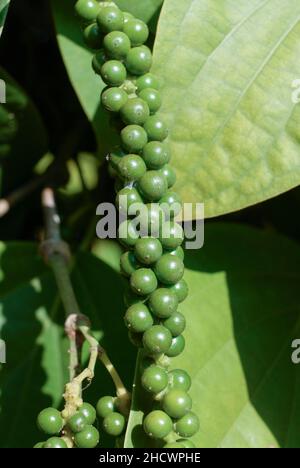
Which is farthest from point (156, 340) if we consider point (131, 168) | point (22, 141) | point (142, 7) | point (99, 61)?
point (22, 141)

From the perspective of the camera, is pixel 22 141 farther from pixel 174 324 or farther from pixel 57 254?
pixel 174 324

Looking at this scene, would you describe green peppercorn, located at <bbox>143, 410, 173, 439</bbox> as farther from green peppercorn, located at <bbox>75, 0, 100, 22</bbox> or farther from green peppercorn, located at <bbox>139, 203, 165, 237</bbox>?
green peppercorn, located at <bbox>75, 0, 100, 22</bbox>

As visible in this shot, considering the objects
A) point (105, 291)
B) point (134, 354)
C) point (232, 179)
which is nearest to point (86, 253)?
point (105, 291)

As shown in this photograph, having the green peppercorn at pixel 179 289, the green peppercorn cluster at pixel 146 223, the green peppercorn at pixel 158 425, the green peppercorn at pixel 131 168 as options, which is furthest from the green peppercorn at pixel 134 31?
the green peppercorn at pixel 158 425

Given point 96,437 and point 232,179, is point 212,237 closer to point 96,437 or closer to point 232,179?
point 232,179

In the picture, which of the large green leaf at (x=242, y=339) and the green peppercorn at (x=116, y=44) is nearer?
the green peppercorn at (x=116, y=44)

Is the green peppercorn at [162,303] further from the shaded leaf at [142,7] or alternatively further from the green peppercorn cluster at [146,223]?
the shaded leaf at [142,7]

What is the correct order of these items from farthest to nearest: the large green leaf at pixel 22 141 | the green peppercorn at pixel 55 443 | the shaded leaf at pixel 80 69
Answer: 1. the large green leaf at pixel 22 141
2. the shaded leaf at pixel 80 69
3. the green peppercorn at pixel 55 443

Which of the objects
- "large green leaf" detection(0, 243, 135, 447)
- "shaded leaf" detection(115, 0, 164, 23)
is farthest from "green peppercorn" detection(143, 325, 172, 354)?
"shaded leaf" detection(115, 0, 164, 23)
